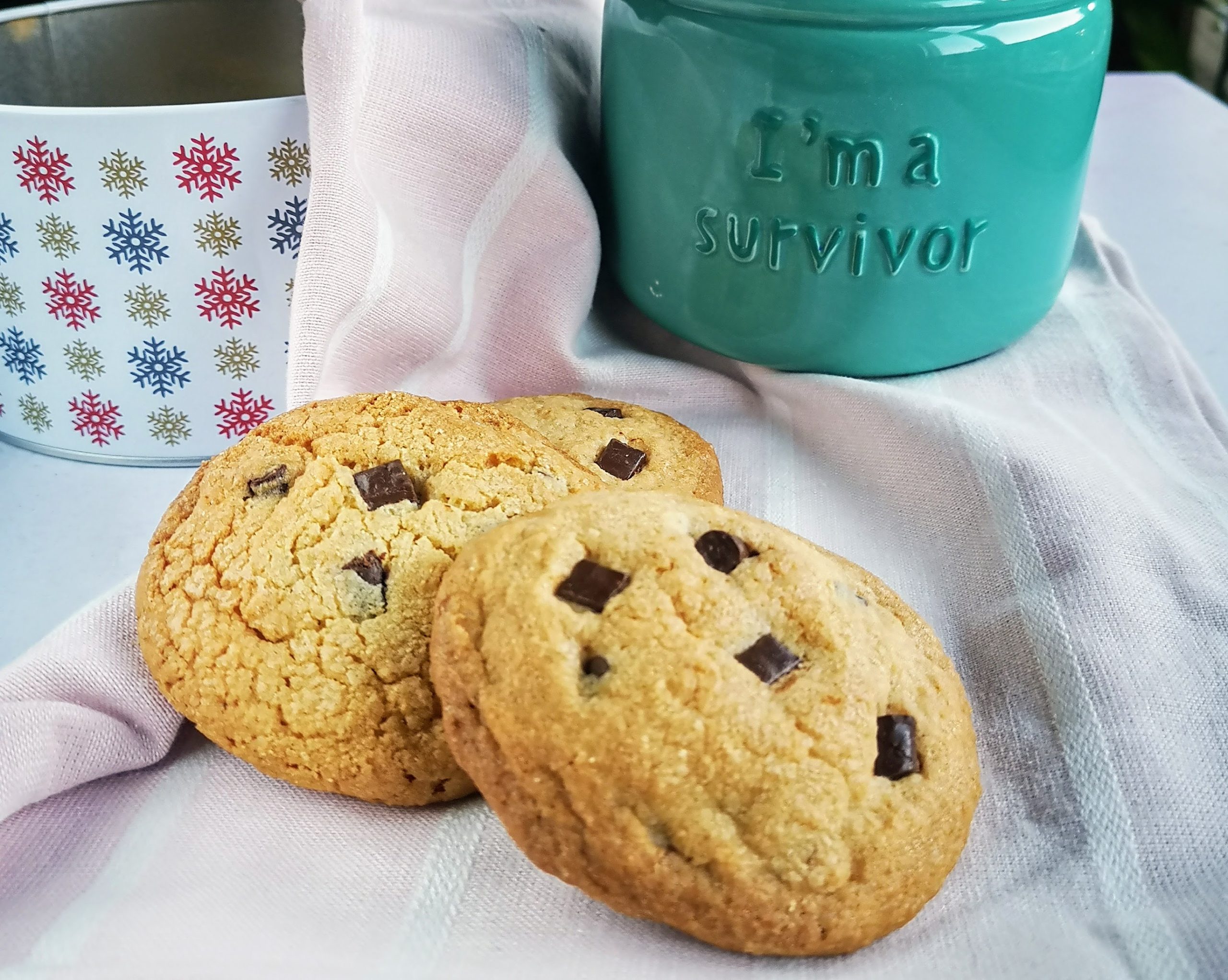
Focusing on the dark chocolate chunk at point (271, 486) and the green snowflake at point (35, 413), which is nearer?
the dark chocolate chunk at point (271, 486)

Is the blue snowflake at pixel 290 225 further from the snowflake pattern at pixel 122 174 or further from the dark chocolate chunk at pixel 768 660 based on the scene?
the dark chocolate chunk at pixel 768 660

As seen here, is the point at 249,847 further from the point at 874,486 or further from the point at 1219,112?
the point at 1219,112

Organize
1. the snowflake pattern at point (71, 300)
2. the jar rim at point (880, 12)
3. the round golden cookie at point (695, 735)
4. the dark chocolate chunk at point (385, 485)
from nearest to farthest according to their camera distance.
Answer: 1. the round golden cookie at point (695, 735)
2. the dark chocolate chunk at point (385, 485)
3. the jar rim at point (880, 12)
4. the snowflake pattern at point (71, 300)

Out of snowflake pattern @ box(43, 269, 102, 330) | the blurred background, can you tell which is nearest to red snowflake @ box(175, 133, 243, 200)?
snowflake pattern @ box(43, 269, 102, 330)

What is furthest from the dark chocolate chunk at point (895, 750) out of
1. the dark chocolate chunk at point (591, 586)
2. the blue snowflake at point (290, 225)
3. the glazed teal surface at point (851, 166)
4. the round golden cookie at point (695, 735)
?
the blue snowflake at point (290, 225)

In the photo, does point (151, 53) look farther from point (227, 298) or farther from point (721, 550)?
point (721, 550)

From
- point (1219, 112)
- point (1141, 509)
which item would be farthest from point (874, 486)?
point (1219, 112)
